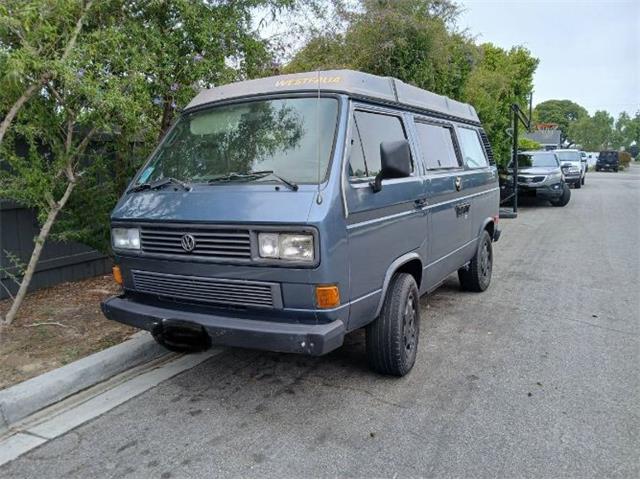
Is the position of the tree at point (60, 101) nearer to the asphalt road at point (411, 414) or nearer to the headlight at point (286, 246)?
the headlight at point (286, 246)

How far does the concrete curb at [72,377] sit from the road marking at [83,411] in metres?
0.10

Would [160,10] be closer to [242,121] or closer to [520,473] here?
[242,121]

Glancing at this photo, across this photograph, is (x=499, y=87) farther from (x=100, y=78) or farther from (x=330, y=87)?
(x=100, y=78)

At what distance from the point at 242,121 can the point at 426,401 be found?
2452mm

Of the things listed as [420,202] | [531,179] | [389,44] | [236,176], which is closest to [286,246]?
[236,176]

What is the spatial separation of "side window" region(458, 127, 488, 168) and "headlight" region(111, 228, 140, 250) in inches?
144

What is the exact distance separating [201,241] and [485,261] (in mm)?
4327

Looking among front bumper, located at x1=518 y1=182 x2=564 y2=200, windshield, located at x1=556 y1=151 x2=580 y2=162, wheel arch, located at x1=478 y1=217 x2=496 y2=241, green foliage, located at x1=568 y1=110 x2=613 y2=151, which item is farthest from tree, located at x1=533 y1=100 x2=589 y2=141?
wheel arch, located at x1=478 y1=217 x2=496 y2=241

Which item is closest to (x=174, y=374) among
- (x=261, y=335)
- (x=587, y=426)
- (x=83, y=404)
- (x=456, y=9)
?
(x=83, y=404)

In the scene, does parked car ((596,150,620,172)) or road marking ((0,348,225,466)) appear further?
parked car ((596,150,620,172))

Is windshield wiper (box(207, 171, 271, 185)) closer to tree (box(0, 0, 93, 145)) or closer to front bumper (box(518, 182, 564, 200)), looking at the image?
tree (box(0, 0, 93, 145))

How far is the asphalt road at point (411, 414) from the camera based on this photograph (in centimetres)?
297

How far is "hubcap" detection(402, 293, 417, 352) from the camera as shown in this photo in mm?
4062

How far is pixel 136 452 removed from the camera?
122 inches
